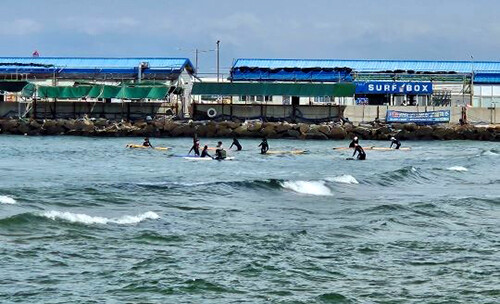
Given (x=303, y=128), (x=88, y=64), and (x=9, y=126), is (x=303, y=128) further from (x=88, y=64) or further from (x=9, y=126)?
(x=88, y=64)

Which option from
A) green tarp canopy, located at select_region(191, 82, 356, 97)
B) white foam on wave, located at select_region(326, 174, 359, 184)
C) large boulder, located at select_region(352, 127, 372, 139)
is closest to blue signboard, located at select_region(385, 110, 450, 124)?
large boulder, located at select_region(352, 127, 372, 139)

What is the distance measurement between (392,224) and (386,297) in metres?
10.3

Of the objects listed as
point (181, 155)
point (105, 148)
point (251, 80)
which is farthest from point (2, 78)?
point (181, 155)

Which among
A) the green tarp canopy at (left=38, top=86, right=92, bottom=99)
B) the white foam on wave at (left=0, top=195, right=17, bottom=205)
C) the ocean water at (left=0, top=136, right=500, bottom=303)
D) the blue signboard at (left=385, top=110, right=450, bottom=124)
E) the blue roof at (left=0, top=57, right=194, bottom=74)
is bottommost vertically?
the ocean water at (left=0, top=136, right=500, bottom=303)

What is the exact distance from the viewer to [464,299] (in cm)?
2006

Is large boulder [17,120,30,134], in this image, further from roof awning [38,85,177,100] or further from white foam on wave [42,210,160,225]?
white foam on wave [42,210,160,225]

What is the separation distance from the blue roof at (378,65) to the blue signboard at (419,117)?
14934 millimetres

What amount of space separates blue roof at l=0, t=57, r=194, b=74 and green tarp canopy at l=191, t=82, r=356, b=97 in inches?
449

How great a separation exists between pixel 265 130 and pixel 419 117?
14117 millimetres

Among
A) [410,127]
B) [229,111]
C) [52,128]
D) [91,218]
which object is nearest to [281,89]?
[229,111]

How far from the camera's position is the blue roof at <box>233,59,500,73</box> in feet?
359

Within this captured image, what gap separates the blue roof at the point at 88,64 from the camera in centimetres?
10875

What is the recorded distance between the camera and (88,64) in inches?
4446

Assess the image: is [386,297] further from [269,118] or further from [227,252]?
[269,118]
